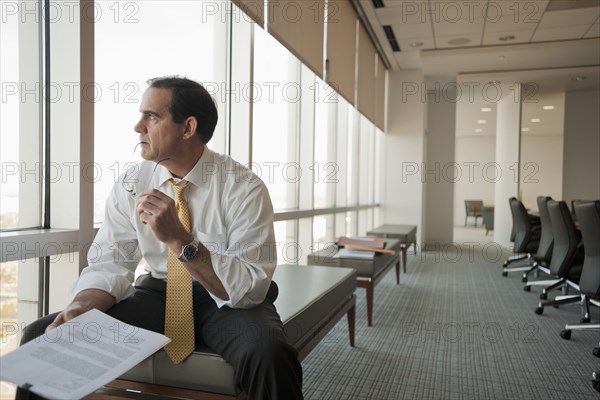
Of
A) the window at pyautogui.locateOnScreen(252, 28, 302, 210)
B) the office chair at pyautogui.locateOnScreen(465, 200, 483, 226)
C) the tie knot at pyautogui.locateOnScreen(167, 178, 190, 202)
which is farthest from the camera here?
the office chair at pyautogui.locateOnScreen(465, 200, 483, 226)

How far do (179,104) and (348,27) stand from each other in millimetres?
4552

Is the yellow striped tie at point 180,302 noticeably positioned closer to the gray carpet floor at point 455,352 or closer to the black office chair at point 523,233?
the gray carpet floor at point 455,352

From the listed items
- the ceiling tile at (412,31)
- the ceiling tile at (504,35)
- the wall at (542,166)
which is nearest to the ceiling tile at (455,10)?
the ceiling tile at (412,31)

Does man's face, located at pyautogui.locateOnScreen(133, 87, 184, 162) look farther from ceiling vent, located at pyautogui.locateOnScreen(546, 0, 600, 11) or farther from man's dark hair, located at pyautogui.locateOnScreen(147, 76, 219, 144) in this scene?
ceiling vent, located at pyautogui.locateOnScreen(546, 0, 600, 11)

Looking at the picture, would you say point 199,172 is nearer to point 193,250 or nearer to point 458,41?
point 193,250

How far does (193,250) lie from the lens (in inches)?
51.5

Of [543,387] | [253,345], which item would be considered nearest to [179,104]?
[253,345]

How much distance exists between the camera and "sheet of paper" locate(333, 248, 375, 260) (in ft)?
11.1

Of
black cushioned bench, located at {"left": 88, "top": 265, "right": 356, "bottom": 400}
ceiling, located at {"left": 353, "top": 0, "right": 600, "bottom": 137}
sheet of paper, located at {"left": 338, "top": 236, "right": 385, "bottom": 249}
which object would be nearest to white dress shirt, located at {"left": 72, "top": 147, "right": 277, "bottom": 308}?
black cushioned bench, located at {"left": 88, "top": 265, "right": 356, "bottom": 400}

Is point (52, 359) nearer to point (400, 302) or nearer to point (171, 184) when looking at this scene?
point (171, 184)

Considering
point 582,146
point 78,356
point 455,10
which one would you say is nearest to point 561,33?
point 455,10

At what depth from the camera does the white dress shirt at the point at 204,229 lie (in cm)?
145

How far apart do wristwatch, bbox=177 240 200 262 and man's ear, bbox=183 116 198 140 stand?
0.45 meters

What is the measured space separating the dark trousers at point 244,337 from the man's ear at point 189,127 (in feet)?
1.82
